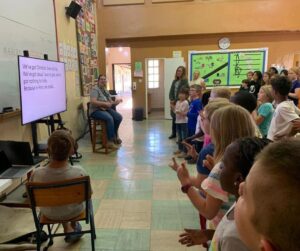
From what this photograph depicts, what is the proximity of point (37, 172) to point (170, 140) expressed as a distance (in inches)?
143

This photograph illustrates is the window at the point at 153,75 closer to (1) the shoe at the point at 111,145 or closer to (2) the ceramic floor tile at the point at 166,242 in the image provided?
(1) the shoe at the point at 111,145

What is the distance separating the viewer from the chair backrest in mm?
1562

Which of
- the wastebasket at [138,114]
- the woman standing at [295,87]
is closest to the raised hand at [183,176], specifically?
the woman standing at [295,87]

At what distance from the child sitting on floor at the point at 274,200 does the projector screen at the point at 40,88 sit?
2.59 m

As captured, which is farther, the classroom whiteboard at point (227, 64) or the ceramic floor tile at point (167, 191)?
the classroom whiteboard at point (227, 64)

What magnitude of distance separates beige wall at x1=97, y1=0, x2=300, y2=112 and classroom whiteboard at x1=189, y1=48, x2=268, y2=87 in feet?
0.56

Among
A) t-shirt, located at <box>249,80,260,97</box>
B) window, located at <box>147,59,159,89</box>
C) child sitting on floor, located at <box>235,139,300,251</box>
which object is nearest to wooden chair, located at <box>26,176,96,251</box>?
child sitting on floor, located at <box>235,139,300,251</box>

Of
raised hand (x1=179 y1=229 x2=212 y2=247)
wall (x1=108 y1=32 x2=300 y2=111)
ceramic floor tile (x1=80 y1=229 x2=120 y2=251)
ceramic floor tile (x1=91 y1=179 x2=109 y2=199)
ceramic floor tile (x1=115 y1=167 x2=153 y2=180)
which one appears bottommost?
ceramic floor tile (x1=80 y1=229 x2=120 y2=251)

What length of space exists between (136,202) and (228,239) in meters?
2.01

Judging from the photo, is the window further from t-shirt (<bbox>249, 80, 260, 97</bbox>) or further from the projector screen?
the projector screen

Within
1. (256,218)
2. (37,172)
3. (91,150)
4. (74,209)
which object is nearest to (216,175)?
(256,218)

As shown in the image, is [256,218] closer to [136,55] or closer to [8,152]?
[8,152]

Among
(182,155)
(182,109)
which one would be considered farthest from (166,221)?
(182,109)

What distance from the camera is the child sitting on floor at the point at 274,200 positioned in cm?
42
